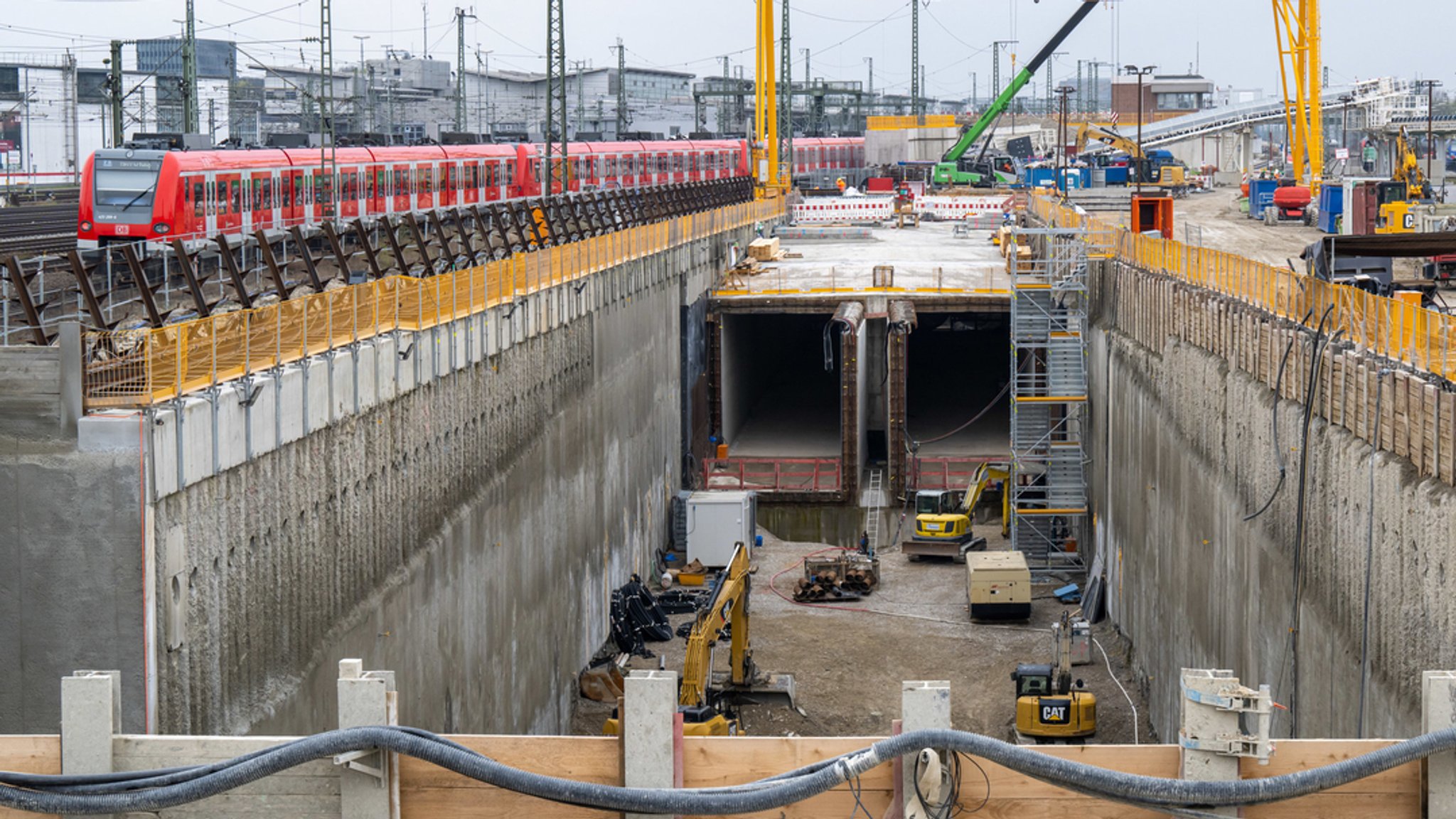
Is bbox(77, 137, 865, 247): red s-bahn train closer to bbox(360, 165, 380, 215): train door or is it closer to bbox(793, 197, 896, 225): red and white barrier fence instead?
bbox(360, 165, 380, 215): train door

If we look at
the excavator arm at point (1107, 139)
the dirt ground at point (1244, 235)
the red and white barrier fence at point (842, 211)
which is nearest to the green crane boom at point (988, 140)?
the excavator arm at point (1107, 139)

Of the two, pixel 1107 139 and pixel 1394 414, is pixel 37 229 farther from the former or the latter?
pixel 1107 139

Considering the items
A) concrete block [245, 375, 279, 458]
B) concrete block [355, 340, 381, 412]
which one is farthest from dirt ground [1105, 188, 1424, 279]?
concrete block [245, 375, 279, 458]

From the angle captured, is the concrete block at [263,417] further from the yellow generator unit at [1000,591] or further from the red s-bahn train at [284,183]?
the yellow generator unit at [1000,591]

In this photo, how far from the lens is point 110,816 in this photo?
10000mm

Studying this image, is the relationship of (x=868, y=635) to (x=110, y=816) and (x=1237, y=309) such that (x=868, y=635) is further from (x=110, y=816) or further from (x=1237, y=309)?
(x=110, y=816)

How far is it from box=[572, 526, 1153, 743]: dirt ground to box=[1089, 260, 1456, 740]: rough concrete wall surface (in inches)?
73.3

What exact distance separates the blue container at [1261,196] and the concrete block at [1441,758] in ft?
225

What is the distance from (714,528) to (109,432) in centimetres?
3101

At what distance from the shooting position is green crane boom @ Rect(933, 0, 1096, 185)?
11281 centimetres

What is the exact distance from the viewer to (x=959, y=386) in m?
68.8

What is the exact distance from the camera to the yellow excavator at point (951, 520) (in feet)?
153

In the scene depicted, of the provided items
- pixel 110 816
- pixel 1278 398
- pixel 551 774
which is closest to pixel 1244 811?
pixel 551 774

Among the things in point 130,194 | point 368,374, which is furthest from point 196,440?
point 130,194
